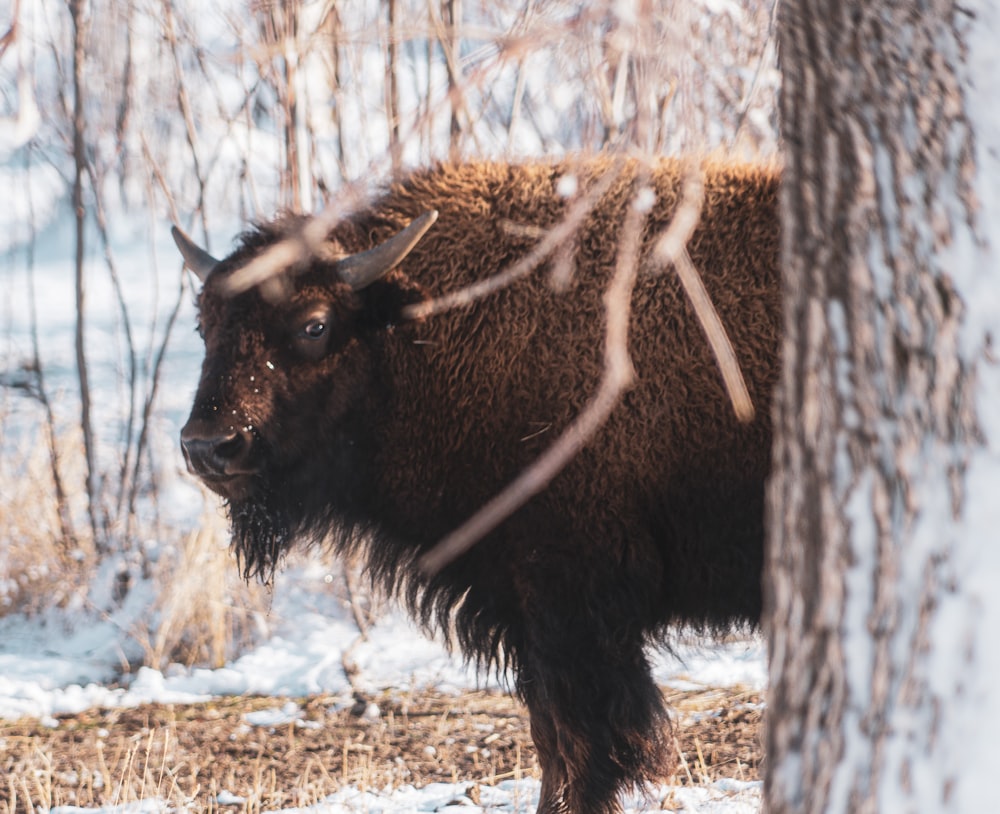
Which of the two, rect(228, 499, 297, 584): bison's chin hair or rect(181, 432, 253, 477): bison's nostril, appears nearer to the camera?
rect(181, 432, 253, 477): bison's nostril

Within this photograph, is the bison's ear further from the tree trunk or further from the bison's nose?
Answer: the tree trunk

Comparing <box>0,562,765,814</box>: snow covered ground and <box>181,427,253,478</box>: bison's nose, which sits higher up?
<box>181,427,253,478</box>: bison's nose

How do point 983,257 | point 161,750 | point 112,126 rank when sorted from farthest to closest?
point 112,126 < point 161,750 < point 983,257

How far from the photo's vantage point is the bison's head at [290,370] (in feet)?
12.2

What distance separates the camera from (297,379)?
383 centimetres

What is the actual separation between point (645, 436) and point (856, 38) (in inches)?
69.6

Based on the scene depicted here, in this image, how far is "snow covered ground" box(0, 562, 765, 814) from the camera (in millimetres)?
5633

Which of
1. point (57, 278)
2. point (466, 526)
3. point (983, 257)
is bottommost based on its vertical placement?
point (466, 526)

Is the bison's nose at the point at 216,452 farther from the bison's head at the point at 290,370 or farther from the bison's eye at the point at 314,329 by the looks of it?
the bison's eye at the point at 314,329

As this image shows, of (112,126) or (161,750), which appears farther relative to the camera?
(112,126)

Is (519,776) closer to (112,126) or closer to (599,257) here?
(599,257)

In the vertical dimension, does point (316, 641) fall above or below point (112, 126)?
below

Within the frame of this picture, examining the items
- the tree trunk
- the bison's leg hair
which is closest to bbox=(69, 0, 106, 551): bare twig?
the bison's leg hair

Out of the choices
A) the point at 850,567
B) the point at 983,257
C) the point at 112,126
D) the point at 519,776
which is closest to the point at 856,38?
the point at 983,257
